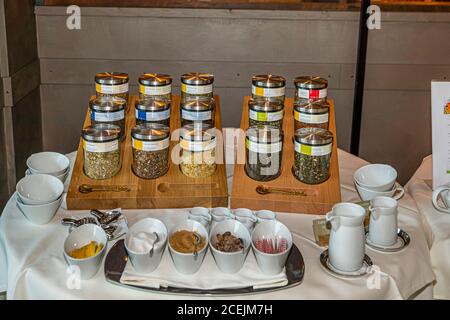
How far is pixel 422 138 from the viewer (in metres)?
3.60

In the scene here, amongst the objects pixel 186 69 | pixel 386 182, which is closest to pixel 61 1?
pixel 186 69

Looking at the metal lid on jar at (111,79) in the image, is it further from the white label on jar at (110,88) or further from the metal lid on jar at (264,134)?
the metal lid on jar at (264,134)

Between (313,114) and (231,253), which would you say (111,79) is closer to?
(313,114)

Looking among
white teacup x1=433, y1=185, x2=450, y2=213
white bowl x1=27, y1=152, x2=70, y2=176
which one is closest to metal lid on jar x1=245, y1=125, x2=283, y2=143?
white teacup x1=433, y1=185, x2=450, y2=213

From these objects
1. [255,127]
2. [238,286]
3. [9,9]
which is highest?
[9,9]

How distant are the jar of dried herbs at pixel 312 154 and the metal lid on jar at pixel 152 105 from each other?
1.30 feet

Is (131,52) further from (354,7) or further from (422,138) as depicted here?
(422,138)

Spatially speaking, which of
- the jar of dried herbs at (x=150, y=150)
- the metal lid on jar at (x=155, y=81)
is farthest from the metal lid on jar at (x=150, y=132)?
the metal lid on jar at (x=155, y=81)

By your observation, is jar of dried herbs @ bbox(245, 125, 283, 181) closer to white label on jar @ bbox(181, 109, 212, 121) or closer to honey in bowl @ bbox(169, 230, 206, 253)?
white label on jar @ bbox(181, 109, 212, 121)

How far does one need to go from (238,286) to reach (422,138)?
254 cm

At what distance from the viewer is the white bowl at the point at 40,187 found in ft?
5.54

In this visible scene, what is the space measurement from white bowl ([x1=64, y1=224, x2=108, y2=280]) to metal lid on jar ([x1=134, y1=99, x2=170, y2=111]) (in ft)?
1.45

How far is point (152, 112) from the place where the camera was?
1801mm

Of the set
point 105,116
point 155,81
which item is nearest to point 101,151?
point 105,116
